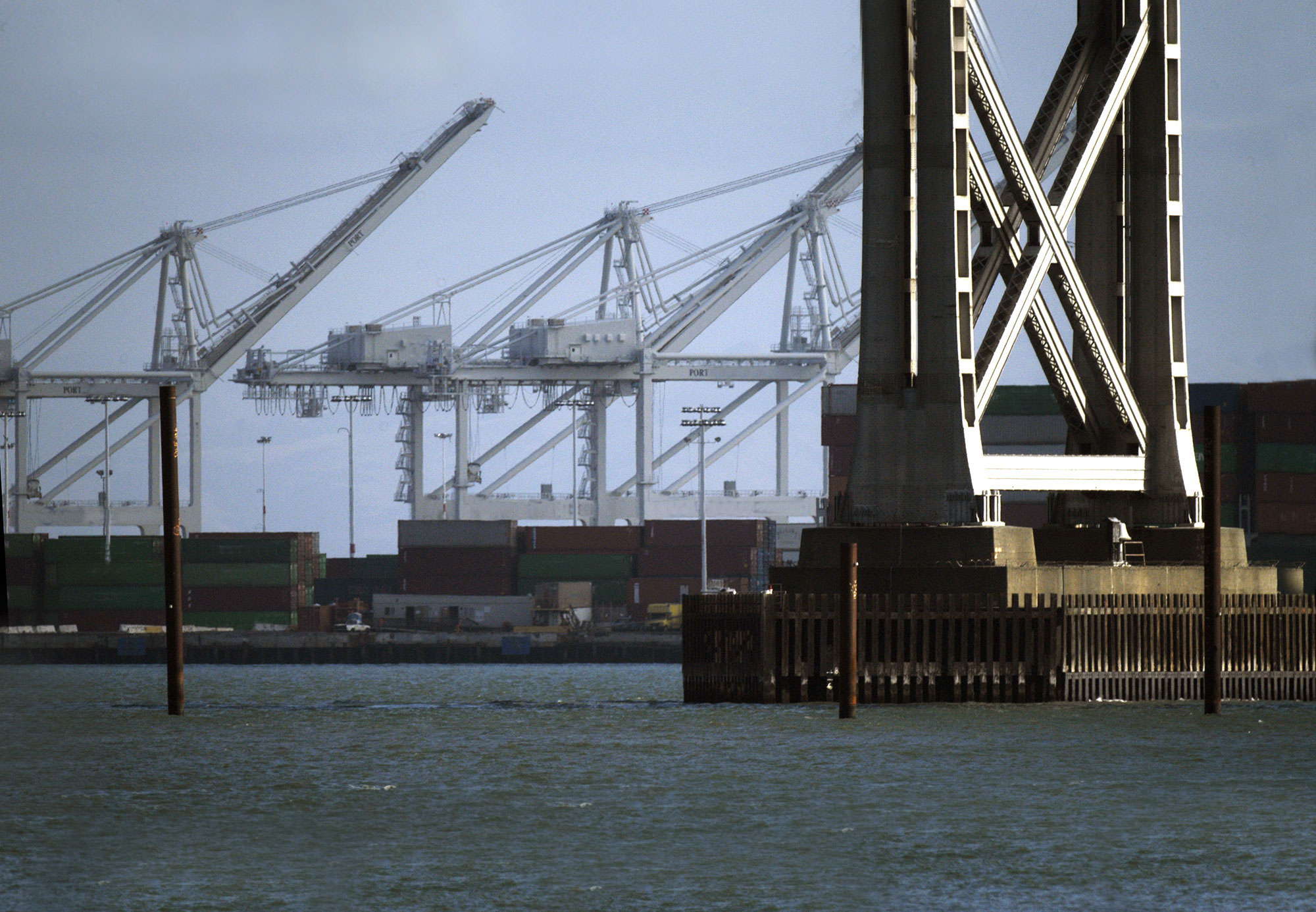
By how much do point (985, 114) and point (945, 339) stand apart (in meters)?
5.27

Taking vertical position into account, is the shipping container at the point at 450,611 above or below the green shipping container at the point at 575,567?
below

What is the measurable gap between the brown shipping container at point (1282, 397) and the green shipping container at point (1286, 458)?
1447 millimetres

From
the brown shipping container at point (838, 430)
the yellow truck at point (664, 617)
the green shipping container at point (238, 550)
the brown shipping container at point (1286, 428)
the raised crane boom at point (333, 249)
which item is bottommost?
the yellow truck at point (664, 617)

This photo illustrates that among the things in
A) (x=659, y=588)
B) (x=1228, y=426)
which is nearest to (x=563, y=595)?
(x=659, y=588)

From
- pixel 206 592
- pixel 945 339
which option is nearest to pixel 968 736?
pixel 945 339

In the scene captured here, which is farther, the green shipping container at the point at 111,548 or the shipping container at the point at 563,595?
the green shipping container at the point at 111,548

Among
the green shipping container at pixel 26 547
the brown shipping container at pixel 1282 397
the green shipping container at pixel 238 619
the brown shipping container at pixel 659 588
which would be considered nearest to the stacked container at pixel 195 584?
the green shipping container at pixel 238 619

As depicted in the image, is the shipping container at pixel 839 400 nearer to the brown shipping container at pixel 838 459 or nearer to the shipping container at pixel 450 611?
the brown shipping container at pixel 838 459

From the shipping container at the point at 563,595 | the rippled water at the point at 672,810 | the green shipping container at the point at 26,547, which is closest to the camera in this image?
the rippled water at the point at 672,810

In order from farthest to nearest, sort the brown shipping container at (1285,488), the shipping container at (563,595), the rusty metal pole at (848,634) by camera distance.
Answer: the shipping container at (563,595) < the brown shipping container at (1285,488) < the rusty metal pole at (848,634)

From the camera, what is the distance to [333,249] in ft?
371

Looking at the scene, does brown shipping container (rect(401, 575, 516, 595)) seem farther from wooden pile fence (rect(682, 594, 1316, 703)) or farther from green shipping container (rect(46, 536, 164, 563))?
wooden pile fence (rect(682, 594, 1316, 703))

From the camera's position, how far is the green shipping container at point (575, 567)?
106 meters

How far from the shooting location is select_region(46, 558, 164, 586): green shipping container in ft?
342
